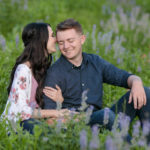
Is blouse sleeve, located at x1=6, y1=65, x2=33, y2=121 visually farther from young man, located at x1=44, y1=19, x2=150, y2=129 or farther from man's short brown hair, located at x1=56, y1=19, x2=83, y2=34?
man's short brown hair, located at x1=56, y1=19, x2=83, y2=34

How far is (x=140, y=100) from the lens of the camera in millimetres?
2969

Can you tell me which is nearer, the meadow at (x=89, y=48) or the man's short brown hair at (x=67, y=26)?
the meadow at (x=89, y=48)

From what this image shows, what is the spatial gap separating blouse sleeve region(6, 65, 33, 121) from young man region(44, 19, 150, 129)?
21 cm

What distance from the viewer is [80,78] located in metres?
3.24

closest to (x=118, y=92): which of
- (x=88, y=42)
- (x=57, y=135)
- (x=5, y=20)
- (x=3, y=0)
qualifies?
(x=88, y=42)

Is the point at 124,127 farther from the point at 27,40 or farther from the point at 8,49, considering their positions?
the point at 8,49

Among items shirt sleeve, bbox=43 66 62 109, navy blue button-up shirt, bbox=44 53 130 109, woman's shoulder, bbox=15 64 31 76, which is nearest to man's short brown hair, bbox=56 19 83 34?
navy blue button-up shirt, bbox=44 53 130 109

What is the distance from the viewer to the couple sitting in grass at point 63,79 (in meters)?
2.92

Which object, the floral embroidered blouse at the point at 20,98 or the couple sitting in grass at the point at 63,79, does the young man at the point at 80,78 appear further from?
the floral embroidered blouse at the point at 20,98

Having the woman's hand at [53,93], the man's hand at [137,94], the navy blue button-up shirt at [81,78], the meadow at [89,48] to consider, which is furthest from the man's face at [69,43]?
the meadow at [89,48]

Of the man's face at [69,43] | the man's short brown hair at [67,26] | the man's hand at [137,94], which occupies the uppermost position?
the man's short brown hair at [67,26]

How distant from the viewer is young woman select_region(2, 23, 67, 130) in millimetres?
2854

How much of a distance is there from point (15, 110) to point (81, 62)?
919 mm

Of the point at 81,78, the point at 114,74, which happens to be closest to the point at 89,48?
the point at 114,74
